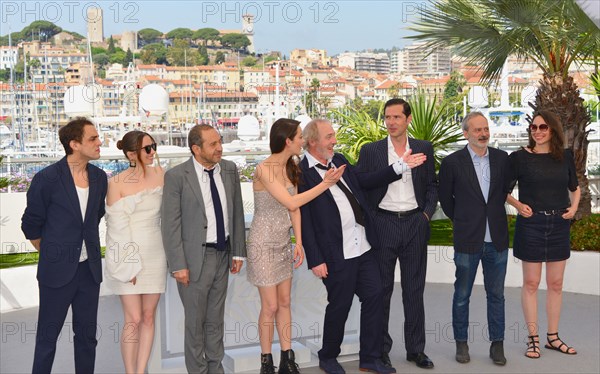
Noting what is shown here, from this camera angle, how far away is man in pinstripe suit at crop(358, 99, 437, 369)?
4.89 metres

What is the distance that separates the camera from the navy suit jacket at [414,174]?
492cm

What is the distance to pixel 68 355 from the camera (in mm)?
5551

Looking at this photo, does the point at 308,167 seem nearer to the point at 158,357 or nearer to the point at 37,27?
the point at 158,357

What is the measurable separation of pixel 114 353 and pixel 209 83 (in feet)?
340

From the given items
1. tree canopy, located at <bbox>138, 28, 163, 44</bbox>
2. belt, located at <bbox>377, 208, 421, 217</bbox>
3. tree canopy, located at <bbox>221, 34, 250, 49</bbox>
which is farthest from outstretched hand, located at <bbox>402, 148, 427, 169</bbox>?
tree canopy, located at <bbox>138, 28, 163, 44</bbox>

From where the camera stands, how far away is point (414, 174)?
491cm

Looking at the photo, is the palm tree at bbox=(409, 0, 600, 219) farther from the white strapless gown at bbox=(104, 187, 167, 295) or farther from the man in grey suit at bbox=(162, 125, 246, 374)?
the white strapless gown at bbox=(104, 187, 167, 295)

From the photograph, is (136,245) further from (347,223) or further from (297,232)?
(347,223)

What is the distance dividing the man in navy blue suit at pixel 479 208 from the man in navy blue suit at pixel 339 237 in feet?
1.65

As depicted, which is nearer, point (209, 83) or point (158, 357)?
point (158, 357)

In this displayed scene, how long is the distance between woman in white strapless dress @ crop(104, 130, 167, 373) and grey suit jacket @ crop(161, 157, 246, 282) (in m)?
0.07

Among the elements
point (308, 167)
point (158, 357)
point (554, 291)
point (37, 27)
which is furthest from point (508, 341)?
point (37, 27)

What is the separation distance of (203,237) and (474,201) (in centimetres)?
164

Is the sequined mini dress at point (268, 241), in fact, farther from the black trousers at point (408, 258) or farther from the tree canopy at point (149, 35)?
the tree canopy at point (149, 35)
